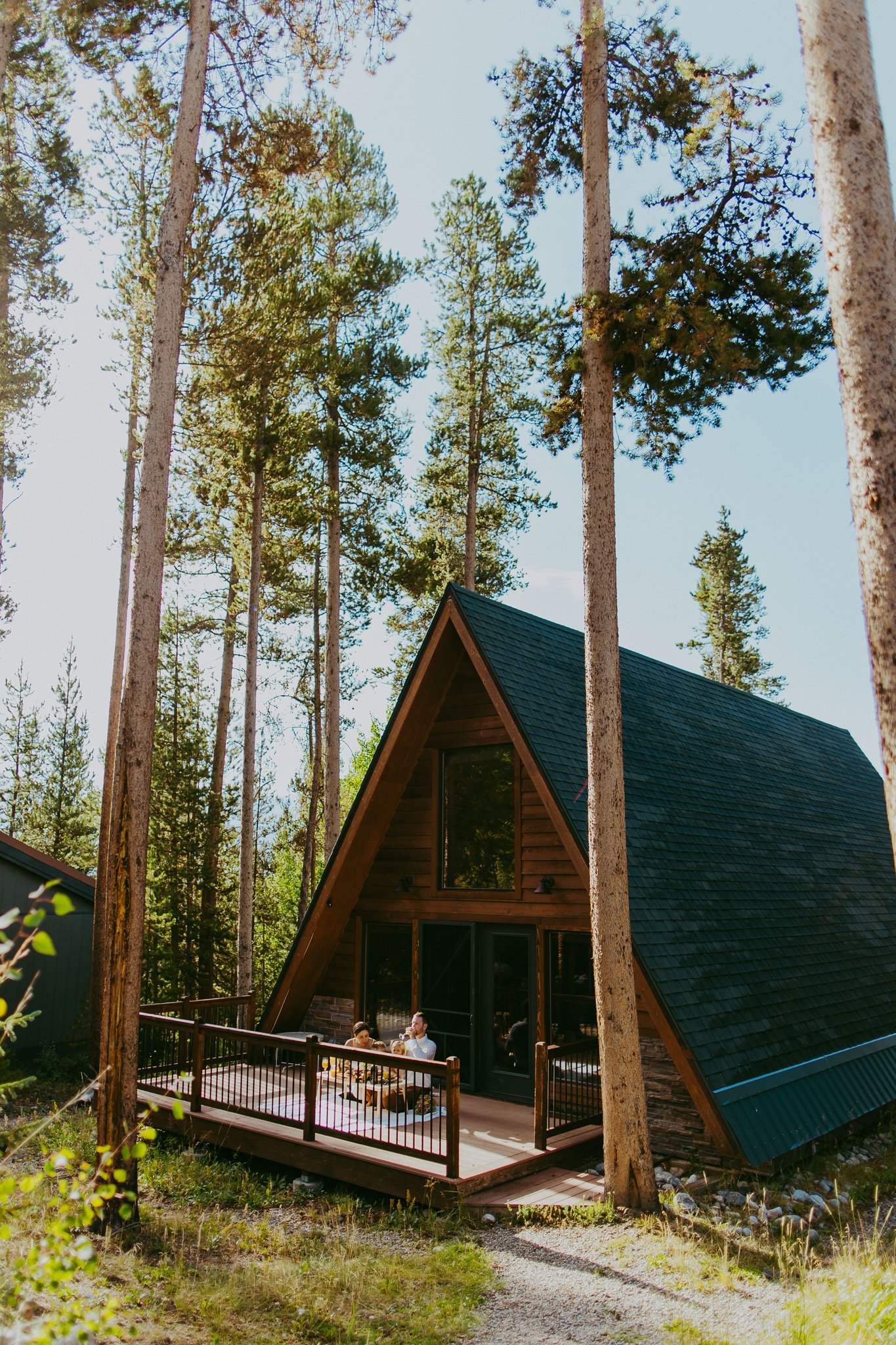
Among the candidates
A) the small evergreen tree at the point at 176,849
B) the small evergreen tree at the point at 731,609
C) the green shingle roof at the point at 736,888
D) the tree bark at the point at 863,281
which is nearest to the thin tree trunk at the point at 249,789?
the small evergreen tree at the point at 176,849

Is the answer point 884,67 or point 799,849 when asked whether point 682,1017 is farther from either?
point 884,67

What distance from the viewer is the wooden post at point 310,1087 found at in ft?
28.2

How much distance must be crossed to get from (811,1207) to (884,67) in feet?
25.3

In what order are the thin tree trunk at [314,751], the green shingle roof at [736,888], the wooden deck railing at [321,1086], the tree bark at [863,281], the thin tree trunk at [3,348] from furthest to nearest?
the thin tree trunk at [314,751]
the thin tree trunk at [3,348]
the green shingle roof at [736,888]
the wooden deck railing at [321,1086]
the tree bark at [863,281]

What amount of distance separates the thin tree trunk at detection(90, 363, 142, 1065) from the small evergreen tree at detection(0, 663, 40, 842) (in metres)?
14.2

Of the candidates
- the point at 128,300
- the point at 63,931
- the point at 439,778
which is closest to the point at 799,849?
the point at 439,778

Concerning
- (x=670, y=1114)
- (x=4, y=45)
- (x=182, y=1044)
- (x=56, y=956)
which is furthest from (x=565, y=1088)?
(x=4, y=45)

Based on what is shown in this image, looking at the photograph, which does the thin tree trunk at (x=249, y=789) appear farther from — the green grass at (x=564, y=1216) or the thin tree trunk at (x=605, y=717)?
the thin tree trunk at (x=605, y=717)

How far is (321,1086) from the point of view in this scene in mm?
9672

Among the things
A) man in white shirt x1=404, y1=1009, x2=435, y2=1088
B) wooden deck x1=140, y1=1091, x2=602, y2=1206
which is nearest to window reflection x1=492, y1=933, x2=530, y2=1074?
wooden deck x1=140, y1=1091, x2=602, y2=1206

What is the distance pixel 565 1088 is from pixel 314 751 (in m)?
16.9

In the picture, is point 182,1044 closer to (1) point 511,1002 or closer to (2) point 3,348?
(1) point 511,1002

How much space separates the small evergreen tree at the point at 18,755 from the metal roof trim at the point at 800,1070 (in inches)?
955

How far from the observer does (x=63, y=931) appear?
1557 cm
